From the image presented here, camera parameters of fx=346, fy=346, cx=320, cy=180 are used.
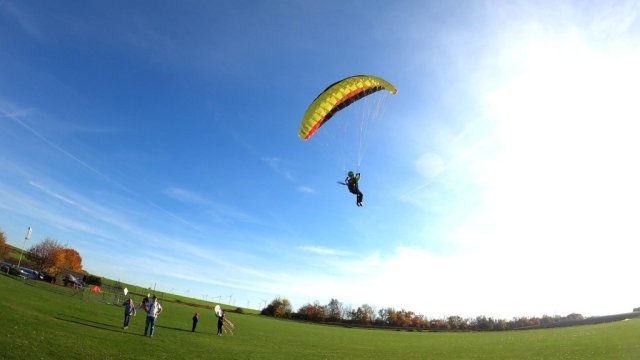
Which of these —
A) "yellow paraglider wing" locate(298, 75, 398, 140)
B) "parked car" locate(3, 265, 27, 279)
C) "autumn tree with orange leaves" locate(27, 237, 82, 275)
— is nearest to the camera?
"yellow paraglider wing" locate(298, 75, 398, 140)

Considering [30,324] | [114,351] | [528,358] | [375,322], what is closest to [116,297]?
[30,324]

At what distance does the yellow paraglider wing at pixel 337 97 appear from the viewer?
18.4 m

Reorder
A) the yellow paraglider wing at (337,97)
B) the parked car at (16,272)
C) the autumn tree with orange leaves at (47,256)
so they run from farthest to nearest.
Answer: the autumn tree with orange leaves at (47,256)
the parked car at (16,272)
the yellow paraglider wing at (337,97)

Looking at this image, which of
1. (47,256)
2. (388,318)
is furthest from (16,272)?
(388,318)

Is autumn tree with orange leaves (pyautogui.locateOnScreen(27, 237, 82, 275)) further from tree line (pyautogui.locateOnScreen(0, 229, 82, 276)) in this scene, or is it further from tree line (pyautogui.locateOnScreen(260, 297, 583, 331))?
tree line (pyautogui.locateOnScreen(260, 297, 583, 331))

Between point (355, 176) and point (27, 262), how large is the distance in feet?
327

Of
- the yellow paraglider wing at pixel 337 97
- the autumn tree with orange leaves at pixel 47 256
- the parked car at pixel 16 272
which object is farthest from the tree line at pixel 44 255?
the yellow paraglider wing at pixel 337 97

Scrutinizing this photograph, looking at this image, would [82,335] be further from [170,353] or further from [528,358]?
[528,358]

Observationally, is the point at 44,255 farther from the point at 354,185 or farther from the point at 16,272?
the point at 354,185

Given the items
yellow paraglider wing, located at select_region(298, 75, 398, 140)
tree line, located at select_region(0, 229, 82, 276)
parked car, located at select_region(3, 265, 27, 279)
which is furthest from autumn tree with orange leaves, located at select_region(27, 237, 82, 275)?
yellow paraglider wing, located at select_region(298, 75, 398, 140)

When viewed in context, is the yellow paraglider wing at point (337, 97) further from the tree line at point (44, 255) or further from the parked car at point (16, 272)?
the tree line at point (44, 255)

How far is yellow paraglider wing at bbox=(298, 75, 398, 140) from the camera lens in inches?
723

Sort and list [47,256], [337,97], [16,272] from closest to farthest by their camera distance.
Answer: [337,97] < [16,272] < [47,256]

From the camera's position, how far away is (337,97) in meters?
18.6
